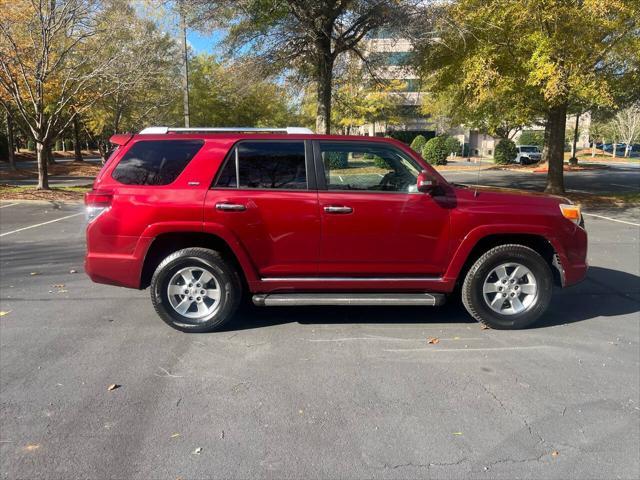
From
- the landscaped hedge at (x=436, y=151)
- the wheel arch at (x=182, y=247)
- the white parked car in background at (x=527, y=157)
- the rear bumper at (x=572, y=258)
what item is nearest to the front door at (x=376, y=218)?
the wheel arch at (x=182, y=247)

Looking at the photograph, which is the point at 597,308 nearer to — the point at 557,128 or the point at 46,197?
the point at 557,128

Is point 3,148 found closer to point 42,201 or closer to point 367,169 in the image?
point 42,201

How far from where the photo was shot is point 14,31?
1575cm

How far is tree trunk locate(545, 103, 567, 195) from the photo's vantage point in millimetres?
17125

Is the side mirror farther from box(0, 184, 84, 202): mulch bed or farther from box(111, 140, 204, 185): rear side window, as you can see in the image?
box(0, 184, 84, 202): mulch bed

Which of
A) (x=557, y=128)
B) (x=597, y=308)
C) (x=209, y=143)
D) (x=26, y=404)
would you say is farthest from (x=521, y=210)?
(x=557, y=128)

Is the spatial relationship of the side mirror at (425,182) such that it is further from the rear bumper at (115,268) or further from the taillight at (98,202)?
the taillight at (98,202)

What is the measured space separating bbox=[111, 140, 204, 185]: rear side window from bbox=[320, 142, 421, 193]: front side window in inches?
49.5

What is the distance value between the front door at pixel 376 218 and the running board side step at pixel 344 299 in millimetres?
208

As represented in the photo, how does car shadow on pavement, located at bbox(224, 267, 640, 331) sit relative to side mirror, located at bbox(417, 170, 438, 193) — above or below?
below

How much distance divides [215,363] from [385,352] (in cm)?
144

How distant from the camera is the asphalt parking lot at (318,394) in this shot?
2840 mm

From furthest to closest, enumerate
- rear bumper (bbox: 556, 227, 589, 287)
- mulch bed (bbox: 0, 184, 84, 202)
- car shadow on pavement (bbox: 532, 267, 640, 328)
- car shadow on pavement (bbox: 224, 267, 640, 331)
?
mulch bed (bbox: 0, 184, 84, 202), car shadow on pavement (bbox: 532, 267, 640, 328), car shadow on pavement (bbox: 224, 267, 640, 331), rear bumper (bbox: 556, 227, 589, 287)

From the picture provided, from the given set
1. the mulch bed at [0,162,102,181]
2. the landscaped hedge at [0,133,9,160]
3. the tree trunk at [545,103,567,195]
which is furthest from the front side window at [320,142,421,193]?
the landscaped hedge at [0,133,9,160]
